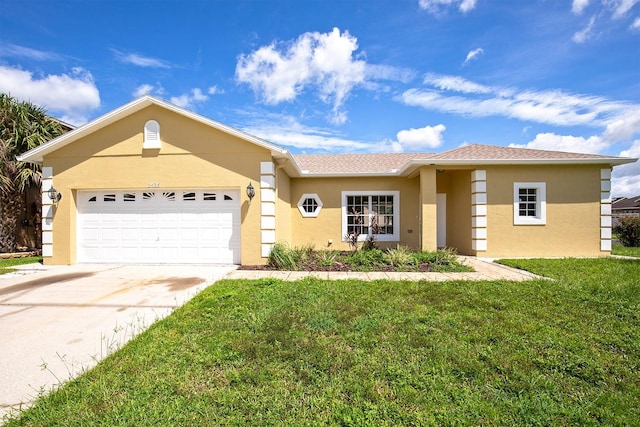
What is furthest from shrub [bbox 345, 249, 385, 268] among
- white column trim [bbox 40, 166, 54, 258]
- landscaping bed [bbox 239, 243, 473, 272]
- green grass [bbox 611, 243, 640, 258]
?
white column trim [bbox 40, 166, 54, 258]

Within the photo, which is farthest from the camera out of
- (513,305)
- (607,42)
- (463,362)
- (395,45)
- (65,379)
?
(395,45)

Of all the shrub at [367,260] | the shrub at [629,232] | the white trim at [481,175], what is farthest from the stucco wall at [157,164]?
the shrub at [629,232]

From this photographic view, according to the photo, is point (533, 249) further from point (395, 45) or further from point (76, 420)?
point (76, 420)

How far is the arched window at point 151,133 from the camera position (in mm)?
8742

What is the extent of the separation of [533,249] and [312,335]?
9790mm

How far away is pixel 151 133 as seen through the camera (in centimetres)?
877

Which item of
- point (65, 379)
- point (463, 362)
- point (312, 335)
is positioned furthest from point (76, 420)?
point (463, 362)

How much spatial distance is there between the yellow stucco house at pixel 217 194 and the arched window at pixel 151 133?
3cm

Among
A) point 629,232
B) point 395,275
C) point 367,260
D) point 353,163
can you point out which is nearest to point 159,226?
point 367,260

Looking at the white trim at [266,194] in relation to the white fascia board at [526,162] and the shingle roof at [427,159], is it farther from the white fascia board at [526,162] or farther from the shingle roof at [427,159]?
the white fascia board at [526,162]

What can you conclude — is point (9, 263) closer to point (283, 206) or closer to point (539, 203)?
Answer: point (283, 206)

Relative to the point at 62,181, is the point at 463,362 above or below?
below

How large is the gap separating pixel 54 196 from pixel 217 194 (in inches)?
199

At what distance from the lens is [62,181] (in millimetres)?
9008
